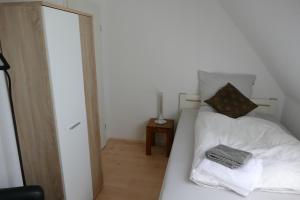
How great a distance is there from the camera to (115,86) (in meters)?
3.18

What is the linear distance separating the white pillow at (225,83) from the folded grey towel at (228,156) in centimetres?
127

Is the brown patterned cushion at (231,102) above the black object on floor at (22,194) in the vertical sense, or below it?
above

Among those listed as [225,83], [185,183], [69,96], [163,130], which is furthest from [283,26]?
[163,130]

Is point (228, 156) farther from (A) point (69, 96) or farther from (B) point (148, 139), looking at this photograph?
(B) point (148, 139)

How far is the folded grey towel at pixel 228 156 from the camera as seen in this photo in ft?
4.68

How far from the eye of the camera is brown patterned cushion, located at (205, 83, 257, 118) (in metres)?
2.51

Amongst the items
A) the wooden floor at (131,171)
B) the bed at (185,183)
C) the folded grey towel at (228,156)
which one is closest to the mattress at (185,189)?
the bed at (185,183)

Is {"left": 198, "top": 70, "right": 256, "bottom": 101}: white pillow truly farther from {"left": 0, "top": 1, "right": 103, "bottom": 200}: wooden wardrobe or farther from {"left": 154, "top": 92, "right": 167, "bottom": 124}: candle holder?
{"left": 0, "top": 1, "right": 103, "bottom": 200}: wooden wardrobe

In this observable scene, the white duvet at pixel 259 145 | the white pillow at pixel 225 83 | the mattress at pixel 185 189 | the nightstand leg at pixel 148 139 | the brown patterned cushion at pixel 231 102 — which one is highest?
the white pillow at pixel 225 83

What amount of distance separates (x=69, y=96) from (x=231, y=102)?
183 centimetres

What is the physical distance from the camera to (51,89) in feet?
4.53

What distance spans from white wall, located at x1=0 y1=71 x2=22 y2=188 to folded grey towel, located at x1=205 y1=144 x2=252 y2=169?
1.41 meters

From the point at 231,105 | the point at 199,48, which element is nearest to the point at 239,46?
the point at 199,48

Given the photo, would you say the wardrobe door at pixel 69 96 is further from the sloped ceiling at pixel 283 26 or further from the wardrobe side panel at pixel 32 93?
the sloped ceiling at pixel 283 26
